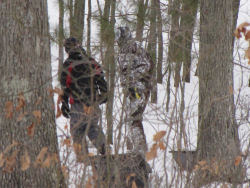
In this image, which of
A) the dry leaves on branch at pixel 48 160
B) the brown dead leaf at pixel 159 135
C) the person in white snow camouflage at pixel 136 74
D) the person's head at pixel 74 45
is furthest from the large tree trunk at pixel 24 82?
the brown dead leaf at pixel 159 135

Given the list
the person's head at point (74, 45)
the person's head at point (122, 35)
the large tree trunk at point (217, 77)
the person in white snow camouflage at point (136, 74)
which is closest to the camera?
the person's head at point (74, 45)

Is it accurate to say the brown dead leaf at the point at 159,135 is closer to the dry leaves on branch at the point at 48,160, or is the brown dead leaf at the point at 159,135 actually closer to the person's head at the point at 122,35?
the dry leaves on branch at the point at 48,160

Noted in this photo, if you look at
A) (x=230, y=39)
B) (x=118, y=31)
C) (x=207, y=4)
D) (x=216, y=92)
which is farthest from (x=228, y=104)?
(x=118, y=31)

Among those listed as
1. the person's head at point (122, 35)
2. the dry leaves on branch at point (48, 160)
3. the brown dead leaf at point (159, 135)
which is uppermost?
the person's head at point (122, 35)

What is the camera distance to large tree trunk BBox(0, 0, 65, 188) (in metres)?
2.87

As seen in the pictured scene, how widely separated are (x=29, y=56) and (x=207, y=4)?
2457 mm

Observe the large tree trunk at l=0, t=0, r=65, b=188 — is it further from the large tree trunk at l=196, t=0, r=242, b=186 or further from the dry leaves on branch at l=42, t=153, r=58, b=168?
the large tree trunk at l=196, t=0, r=242, b=186

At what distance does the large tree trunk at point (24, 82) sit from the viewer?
2867mm

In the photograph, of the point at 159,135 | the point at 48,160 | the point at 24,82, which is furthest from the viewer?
the point at 24,82

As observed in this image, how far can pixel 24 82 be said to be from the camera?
2.89 meters

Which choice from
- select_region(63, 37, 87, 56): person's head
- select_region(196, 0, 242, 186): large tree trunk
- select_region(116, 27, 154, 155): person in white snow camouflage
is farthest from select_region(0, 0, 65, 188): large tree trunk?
select_region(196, 0, 242, 186): large tree trunk

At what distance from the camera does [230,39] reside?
462cm

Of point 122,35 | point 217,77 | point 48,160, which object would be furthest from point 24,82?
point 217,77

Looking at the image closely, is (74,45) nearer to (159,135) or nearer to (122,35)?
(122,35)
